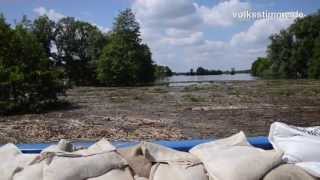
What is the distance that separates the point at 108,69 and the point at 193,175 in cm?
3508

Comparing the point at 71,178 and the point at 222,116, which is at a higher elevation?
the point at 71,178

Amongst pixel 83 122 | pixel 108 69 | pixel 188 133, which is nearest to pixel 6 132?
pixel 83 122

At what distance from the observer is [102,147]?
2.30m

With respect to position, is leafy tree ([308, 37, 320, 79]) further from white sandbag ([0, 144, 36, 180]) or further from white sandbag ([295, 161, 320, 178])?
white sandbag ([0, 144, 36, 180])

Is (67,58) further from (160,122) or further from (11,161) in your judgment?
(11,161)

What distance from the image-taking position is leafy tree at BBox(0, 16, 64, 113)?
1427 cm

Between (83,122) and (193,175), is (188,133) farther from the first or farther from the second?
(193,175)

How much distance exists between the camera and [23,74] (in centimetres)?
1458

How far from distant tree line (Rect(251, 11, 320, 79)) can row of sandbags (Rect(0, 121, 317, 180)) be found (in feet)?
135

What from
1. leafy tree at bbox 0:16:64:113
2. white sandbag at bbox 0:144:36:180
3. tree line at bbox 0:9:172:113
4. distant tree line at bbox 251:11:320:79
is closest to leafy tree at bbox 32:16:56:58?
tree line at bbox 0:9:172:113

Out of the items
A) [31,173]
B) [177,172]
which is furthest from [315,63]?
[31,173]

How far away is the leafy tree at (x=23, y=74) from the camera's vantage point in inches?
562

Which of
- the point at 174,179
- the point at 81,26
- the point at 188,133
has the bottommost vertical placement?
the point at 188,133

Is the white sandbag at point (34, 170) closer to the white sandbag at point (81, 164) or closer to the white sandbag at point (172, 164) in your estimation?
the white sandbag at point (81, 164)
